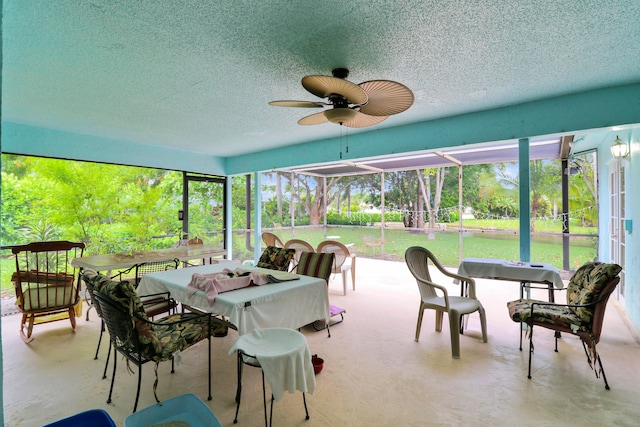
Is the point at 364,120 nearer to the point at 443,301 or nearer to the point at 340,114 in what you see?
the point at 340,114

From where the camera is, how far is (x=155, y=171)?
693cm

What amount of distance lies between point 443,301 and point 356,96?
2.35 meters

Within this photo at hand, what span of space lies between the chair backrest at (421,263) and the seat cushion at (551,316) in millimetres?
819

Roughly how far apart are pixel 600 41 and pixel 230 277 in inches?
139

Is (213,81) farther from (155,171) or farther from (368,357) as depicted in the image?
(155,171)

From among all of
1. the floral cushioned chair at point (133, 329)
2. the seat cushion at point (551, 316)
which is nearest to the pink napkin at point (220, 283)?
the floral cushioned chair at point (133, 329)

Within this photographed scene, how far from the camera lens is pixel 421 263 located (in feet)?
12.2

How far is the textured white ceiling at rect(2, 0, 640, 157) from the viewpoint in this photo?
203 cm

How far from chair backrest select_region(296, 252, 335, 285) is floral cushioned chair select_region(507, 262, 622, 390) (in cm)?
185

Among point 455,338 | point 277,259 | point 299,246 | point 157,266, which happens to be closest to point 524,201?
point 455,338

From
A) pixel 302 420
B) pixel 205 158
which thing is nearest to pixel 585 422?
pixel 302 420

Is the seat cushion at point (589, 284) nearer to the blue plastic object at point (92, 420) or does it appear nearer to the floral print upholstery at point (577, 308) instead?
the floral print upholstery at point (577, 308)

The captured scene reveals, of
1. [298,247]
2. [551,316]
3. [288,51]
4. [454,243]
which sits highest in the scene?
[288,51]

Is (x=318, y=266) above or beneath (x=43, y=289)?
above
